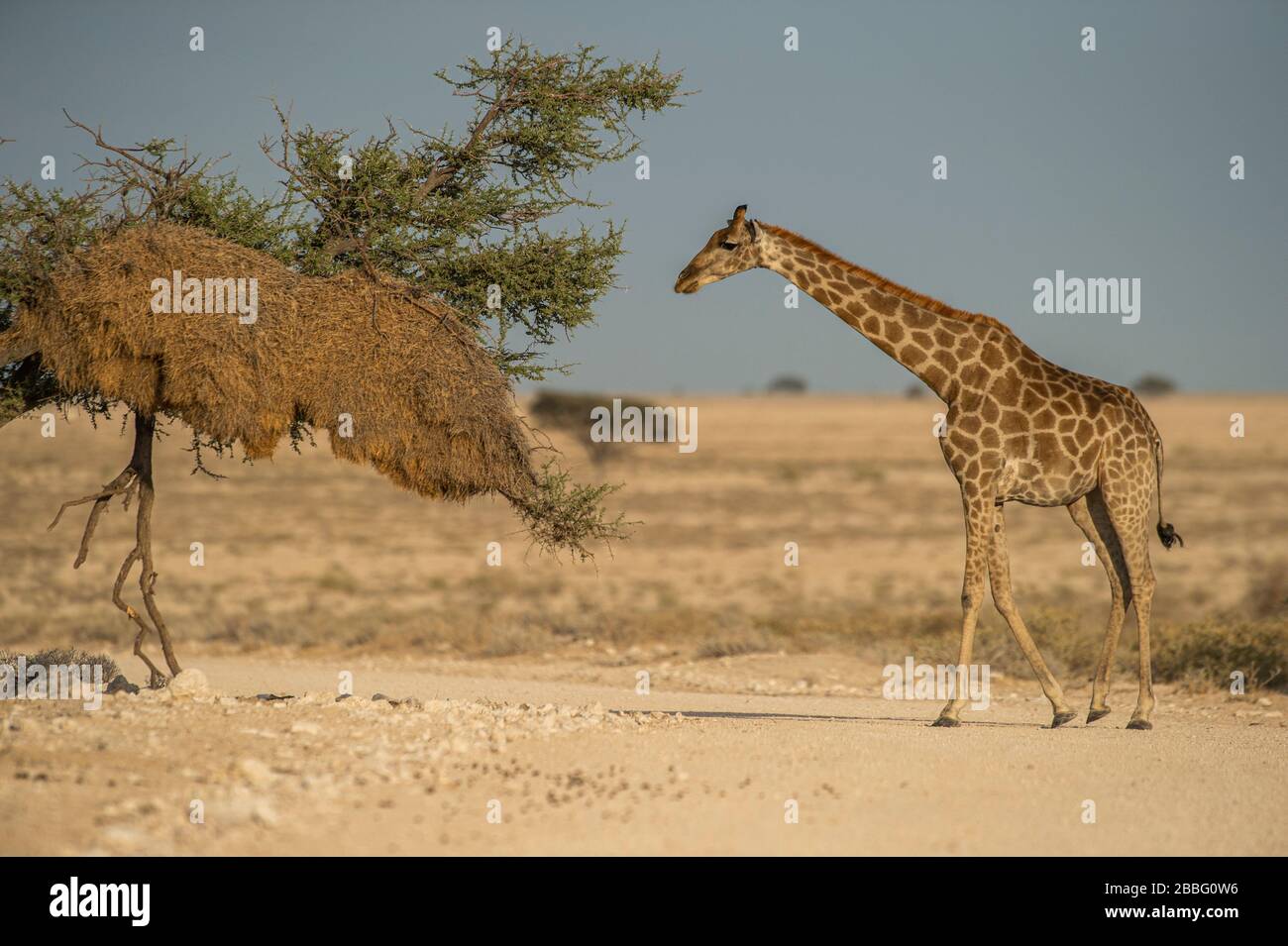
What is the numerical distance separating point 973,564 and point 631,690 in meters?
5.30

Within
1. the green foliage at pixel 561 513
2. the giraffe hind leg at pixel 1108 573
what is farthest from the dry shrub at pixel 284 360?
the giraffe hind leg at pixel 1108 573

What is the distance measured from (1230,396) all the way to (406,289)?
142 m

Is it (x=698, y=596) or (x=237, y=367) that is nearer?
(x=237, y=367)

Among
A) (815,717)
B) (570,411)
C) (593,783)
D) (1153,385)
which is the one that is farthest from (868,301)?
(1153,385)

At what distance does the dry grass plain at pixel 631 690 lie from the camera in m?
7.11

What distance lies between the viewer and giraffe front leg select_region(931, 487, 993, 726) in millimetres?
10594

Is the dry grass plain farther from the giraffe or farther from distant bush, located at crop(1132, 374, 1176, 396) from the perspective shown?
distant bush, located at crop(1132, 374, 1176, 396)

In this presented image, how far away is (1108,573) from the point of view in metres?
11.1

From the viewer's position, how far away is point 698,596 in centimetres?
2722

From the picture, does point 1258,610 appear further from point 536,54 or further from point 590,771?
point 590,771

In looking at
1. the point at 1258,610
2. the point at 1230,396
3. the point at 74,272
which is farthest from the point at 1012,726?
the point at 1230,396

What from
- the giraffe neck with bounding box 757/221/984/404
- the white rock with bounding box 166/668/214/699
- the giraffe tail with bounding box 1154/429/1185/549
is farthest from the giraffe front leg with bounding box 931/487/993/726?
the white rock with bounding box 166/668/214/699

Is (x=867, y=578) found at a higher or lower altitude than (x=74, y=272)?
lower
